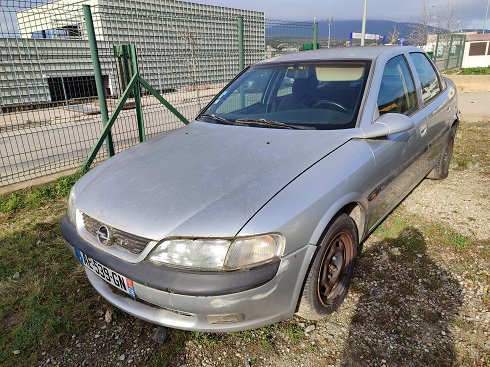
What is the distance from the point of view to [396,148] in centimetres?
274

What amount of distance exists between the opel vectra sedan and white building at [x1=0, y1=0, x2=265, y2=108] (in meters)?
3.47

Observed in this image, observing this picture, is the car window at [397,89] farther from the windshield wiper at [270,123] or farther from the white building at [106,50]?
the white building at [106,50]


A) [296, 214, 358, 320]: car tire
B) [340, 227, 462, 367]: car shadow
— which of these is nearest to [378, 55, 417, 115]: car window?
[296, 214, 358, 320]: car tire

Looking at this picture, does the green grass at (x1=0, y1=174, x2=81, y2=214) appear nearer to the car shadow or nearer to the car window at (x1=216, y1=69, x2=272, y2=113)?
the car window at (x1=216, y1=69, x2=272, y2=113)

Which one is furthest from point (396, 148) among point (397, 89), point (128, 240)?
point (128, 240)

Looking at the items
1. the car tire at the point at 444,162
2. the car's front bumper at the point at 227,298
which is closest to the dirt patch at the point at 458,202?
the car tire at the point at 444,162

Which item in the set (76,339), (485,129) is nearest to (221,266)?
(76,339)

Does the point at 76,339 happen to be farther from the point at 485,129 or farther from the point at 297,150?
the point at 485,129

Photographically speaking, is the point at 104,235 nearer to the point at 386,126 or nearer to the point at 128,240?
the point at 128,240

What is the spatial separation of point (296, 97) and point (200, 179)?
4.32 feet

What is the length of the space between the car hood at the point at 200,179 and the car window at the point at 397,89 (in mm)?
640

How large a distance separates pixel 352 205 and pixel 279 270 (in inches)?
32.0

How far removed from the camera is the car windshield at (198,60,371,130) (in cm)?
270

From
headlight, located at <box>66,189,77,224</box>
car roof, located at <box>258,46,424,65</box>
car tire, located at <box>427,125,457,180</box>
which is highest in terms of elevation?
car roof, located at <box>258,46,424,65</box>
